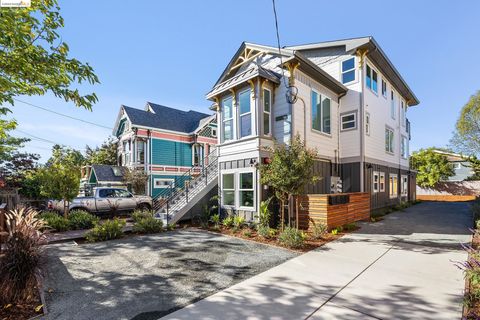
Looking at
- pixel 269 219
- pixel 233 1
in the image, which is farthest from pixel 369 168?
pixel 233 1

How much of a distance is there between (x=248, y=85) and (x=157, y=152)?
1360cm

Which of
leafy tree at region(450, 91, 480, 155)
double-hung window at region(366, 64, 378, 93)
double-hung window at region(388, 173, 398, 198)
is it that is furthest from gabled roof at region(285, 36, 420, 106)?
leafy tree at region(450, 91, 480, 155)

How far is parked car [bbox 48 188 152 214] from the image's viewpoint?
12945 millimetres

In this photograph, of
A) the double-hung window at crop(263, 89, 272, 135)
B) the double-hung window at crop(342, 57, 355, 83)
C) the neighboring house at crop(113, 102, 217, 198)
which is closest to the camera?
the double-hung window at crop(263, 89, 272, 135)

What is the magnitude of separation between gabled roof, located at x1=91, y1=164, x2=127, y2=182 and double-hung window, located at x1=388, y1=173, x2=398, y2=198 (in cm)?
2159

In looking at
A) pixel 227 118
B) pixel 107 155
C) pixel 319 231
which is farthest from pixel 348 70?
pixel 107 155

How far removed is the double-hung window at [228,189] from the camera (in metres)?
11.3

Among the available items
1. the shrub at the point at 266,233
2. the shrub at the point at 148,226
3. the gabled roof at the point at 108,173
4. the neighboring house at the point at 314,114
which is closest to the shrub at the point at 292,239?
the shrub at the point at 266,233

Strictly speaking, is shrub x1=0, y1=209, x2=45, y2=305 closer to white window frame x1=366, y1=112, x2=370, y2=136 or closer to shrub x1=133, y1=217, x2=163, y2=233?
shrub x1=133, y1=217, x2=163, y2=233

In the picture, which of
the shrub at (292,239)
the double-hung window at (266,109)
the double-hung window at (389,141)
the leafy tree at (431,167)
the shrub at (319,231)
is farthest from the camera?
the leafy tree at (431,167)

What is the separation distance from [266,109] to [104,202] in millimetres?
10716

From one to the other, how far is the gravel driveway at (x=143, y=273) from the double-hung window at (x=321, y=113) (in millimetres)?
7120

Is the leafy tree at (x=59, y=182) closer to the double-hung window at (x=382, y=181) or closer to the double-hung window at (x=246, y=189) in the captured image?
the double-hung window at (x=246, y=189)

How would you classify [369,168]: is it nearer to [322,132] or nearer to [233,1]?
[322,132]
